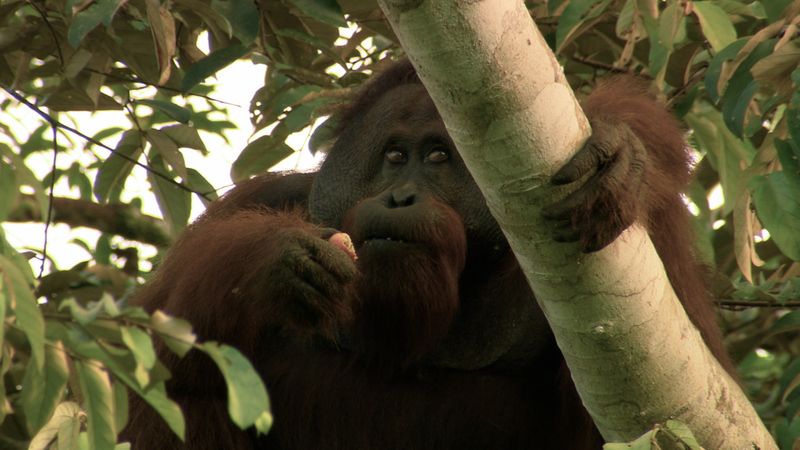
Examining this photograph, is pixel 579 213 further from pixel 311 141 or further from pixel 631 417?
pixel 311 141

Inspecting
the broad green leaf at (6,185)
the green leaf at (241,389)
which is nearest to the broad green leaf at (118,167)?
the broad green leaf at (6,185)

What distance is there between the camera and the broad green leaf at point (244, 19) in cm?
405

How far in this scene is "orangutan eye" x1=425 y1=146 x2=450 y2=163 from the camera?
4129mm

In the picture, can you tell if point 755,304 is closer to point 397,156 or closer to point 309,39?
point 397,156

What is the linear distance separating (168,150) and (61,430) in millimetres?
2390

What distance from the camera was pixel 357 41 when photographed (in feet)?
16.2

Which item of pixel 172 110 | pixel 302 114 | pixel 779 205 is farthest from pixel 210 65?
pixel 779 205

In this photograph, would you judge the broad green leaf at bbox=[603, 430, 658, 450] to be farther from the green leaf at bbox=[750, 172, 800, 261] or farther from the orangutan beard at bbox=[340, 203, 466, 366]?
the orangutan beard at bbox=[340, 203, 466, 366]

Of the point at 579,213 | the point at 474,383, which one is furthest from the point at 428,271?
the point at 579,213

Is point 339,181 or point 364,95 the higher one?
point 364,95

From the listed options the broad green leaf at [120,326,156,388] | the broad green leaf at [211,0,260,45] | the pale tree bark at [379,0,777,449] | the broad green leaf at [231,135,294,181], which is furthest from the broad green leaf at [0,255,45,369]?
the broad green leaf at [231,135,294,181]

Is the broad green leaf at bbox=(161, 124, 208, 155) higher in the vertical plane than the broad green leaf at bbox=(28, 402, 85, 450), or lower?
higher

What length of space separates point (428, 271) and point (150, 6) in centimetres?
123

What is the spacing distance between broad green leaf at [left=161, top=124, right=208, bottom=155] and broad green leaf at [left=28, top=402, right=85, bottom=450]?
2.29m
